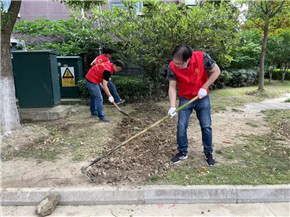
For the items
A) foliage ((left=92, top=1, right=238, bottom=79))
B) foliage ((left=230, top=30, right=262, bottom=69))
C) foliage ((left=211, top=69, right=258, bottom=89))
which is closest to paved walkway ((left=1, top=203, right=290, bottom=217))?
foliage ((left=92, top=1, right=238, bottom=79))

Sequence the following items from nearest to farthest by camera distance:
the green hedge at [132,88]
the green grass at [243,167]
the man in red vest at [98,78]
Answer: the green grass at [243,167] → the man in red vest at [98,78] → the green hedge at [132,88]

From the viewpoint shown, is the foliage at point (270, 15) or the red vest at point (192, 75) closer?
the red vest at point (192, 75)

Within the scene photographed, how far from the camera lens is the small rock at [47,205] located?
247cm

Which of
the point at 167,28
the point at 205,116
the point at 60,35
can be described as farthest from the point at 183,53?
the point at 60,35

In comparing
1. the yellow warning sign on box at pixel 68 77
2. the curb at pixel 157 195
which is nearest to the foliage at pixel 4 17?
the curb at pixel 157 195

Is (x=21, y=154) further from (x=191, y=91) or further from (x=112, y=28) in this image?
(x=112, y=28)

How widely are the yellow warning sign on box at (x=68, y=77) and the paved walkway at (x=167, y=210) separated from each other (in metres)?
5.02

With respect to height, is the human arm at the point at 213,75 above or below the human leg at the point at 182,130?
above

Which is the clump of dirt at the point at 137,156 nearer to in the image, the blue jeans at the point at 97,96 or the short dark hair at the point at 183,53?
the blue jeans at the point at 97,96

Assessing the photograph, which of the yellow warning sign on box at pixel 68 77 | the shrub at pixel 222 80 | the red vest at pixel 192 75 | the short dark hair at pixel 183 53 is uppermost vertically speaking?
the short dark hair at pixel 183 53

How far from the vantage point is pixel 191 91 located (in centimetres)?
322

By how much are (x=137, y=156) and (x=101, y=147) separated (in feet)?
2.27

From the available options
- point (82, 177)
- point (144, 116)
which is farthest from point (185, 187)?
point (144, 116)

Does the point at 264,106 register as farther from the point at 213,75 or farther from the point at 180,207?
the point at 180,207
